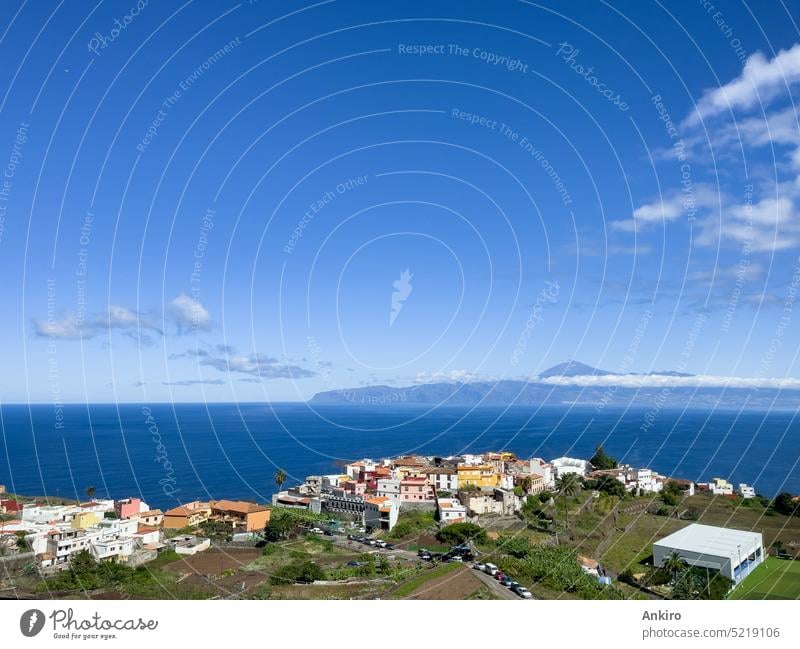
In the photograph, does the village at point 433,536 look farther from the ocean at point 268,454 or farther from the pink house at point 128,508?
the ocean at point 268,454

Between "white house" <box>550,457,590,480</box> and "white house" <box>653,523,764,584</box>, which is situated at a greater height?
"white house" <box>653,523,764,584</box>

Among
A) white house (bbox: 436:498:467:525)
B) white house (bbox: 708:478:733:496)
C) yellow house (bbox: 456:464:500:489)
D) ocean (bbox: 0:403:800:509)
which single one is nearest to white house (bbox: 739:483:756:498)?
white house (bbox: 708:478:733:496)

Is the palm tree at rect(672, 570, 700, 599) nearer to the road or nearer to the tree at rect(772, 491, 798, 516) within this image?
the road

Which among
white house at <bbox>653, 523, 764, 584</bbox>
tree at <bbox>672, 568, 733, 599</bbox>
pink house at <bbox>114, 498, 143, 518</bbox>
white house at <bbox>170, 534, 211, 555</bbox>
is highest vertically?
white house at <bbox>653, 523, 764, 584</bbox>
